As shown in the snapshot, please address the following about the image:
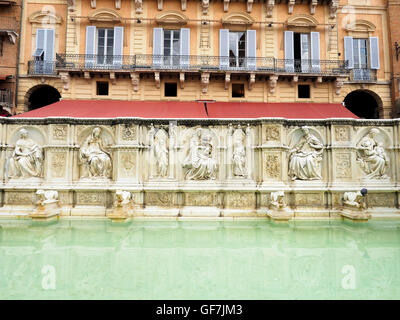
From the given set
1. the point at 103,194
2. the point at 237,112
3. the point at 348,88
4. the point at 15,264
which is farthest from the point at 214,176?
the point at 348,88

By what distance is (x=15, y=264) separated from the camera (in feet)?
13.2

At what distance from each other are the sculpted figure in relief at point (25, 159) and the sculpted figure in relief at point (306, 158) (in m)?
7.65

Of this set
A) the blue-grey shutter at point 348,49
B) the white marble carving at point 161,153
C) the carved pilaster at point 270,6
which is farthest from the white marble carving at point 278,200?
the blue-grey shutter at point 348,49

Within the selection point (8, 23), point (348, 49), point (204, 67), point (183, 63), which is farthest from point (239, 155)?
point (8, 23)

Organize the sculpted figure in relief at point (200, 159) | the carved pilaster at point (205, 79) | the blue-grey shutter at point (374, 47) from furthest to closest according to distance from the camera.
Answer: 1. the blue-grey shutter at point (374, 47)
2. the carved pilaster at point (205, 79)
3. the sculpted figure in relief at point (200, 159)

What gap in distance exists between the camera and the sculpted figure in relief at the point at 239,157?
23.9ft

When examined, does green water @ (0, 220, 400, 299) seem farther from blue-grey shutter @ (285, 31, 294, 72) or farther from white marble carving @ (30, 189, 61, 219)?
blue-grey shutter @ (285, 31, 294, 72)

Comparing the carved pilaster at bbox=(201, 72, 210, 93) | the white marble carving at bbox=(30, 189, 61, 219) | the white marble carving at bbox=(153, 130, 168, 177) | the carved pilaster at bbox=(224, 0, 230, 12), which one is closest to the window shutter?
the carved pilaster at bbox=(201, 72, 210, 93)

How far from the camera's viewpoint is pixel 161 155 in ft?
24.2

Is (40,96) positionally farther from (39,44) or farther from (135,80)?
(135,80)

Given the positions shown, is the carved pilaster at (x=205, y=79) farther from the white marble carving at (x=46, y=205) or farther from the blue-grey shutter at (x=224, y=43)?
the white marble carving at (x=46, y=205)

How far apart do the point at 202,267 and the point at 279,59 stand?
15.8 metres

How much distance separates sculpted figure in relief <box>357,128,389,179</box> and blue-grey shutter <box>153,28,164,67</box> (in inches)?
501
